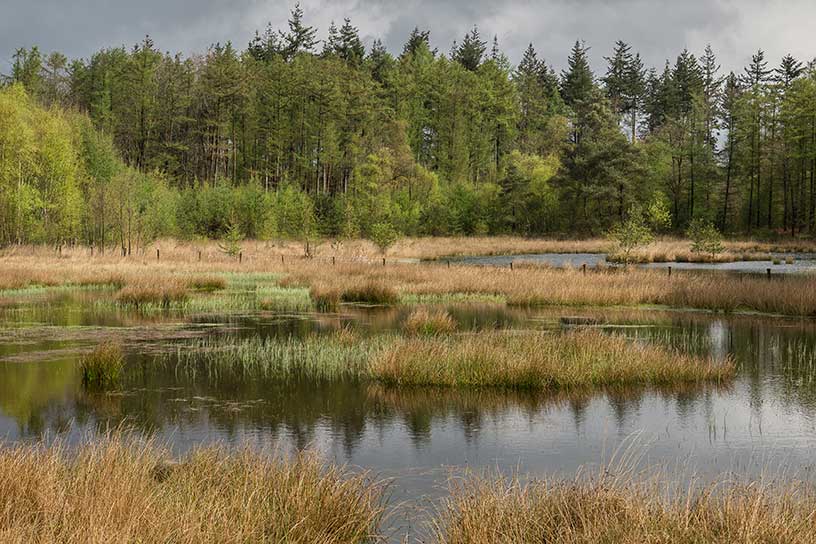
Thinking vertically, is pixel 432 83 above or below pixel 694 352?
above

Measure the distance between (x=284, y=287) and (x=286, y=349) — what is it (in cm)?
1632

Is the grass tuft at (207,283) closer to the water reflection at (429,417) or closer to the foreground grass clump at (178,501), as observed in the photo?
the water reflection at (429,417)

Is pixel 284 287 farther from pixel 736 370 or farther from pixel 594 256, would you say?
pixel 594 256

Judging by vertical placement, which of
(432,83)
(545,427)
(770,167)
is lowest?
(545,427)

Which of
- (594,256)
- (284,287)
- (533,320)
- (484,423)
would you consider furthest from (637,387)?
(594,256)

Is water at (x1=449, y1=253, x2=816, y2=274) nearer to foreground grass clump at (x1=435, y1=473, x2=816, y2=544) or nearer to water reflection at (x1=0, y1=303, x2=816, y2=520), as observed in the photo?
water reflection at (x1=0, y1=303, x2=816, y2=520)

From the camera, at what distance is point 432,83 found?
302ft

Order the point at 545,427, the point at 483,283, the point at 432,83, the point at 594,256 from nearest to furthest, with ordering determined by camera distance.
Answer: the point at 545,427 < the point at 483,283 < the point at 594,256 < the point at 432,83

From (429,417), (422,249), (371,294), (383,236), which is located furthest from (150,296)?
(422,249)

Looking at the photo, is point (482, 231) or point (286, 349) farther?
point (482, 231)

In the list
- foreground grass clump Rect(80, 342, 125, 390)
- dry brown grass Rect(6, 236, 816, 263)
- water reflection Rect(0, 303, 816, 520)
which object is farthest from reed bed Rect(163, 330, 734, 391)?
dry brown grass Rect(6, 236, 816, 263)

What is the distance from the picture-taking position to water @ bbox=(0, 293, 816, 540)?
9.55 metres

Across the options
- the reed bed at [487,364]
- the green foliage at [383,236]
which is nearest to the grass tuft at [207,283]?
the reed bed at [487,364]

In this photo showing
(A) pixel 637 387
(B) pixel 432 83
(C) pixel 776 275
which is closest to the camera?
(A) pixel 637 387
